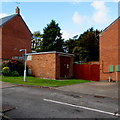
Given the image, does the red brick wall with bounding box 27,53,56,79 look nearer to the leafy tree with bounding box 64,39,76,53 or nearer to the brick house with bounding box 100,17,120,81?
the brick house with bounding box 100,17,120,81

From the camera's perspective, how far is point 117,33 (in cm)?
1561

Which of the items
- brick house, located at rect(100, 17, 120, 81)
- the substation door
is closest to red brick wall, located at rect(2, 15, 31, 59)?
the substation door

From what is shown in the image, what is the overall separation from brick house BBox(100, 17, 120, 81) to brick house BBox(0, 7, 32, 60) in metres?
17.5

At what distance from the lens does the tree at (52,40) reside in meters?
40.0

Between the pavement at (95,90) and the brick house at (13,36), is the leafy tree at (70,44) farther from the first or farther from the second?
the pavement at (95,90)

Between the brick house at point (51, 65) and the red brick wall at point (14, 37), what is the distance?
373 inches

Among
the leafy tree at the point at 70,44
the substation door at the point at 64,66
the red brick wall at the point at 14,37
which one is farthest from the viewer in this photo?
the leafy tree at the point at 70,44

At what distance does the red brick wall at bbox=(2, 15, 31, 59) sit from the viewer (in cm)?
2561

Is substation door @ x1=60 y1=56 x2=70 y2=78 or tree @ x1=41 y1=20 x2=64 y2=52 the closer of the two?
substation door @ x1=60 y1=56 x2=70 y2=78

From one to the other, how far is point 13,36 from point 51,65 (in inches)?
573

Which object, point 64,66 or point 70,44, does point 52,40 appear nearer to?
point 70,44

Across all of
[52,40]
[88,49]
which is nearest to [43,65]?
[88,49]

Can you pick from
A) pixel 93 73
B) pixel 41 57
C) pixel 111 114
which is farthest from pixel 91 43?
pixel 111 114

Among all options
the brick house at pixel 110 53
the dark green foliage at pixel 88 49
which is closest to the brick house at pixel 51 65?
the brick house at pixel 110 53
